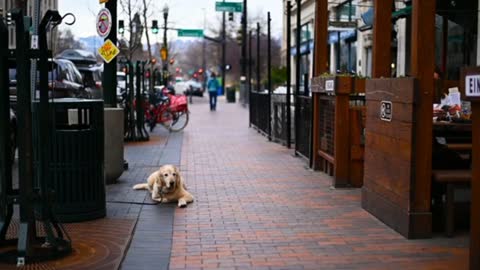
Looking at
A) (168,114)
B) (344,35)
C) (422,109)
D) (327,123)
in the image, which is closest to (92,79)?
(168,114)

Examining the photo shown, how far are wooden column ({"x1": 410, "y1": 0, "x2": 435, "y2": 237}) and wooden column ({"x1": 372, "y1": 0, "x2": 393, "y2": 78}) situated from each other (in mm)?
997

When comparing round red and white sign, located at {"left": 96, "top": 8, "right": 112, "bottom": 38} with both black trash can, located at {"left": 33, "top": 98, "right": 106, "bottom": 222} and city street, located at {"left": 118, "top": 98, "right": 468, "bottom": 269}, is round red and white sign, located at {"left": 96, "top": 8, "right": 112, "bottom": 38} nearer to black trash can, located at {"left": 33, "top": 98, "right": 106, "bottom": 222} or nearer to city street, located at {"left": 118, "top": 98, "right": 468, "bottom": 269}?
city street, located at {"left": 118, "top": 98, "right": 468, "bottom": 269}

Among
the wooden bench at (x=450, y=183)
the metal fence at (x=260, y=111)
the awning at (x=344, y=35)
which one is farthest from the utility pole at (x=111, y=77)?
the awning at (x=344, y=35)

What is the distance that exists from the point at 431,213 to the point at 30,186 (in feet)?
11.8

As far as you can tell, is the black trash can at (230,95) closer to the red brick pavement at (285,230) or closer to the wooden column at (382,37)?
the red brick pavement at (285,230)

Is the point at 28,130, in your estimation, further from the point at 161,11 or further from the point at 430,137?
the point at 161,11

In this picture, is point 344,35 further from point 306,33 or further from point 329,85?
point 329,85

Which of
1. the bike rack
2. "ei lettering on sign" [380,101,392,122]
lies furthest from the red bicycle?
the bike rack

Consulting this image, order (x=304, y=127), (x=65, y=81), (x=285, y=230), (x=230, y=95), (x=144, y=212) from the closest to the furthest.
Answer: (x=285, y=230) → (x=144, y=212) → (x=304, y=127) → (x=65, y=81) → (x=230, y=95)

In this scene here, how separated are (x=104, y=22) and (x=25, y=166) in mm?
5868

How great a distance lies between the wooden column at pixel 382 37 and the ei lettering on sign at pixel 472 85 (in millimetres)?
2566

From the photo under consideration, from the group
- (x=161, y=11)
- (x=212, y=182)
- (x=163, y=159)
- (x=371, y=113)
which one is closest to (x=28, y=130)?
(x=371, y=113)

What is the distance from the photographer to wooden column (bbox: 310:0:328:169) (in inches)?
403

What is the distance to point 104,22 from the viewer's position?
11.0m
